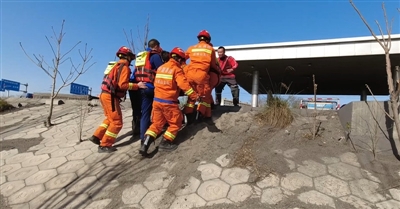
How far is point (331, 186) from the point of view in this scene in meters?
3.27

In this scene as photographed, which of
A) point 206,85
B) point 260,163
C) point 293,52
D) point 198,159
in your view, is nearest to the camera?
point 260,163

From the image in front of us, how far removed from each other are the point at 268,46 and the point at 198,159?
6.41 meters

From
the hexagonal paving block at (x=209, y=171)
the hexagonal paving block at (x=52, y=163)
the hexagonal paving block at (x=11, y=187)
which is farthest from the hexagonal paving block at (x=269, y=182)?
the hexagonal paving block at (x=11, y=187)

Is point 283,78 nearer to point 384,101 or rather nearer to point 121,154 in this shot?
point 384,101

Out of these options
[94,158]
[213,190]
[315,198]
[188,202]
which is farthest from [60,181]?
[315,198]

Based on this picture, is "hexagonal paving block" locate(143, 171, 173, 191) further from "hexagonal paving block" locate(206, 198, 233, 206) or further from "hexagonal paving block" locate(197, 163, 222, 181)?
"hexagonal paving block" locate(206, 198, 233, 206)

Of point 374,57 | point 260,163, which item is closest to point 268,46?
point 374,57

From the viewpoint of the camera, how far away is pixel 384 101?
4.21m

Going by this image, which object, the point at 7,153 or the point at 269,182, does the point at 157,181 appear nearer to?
the point at 269,182

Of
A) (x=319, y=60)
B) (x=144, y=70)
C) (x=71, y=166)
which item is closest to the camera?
(x=71, y=166)

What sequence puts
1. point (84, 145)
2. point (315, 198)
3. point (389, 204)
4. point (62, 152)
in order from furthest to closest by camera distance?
point (84, 145) → point (62, 152) → point (315, 198) → point (389, 204)

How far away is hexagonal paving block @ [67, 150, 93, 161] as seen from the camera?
495 centimetres

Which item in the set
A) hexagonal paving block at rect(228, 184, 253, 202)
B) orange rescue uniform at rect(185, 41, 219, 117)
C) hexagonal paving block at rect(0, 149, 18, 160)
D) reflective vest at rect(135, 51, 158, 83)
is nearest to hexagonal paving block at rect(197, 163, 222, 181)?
hexagonal paving block at rect(228, 184, 253, 202)

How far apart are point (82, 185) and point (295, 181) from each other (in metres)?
3.12
